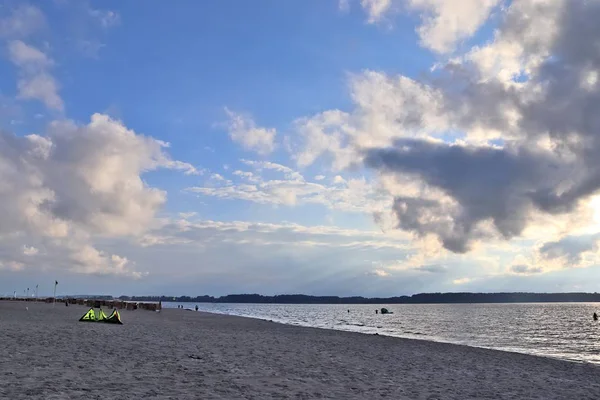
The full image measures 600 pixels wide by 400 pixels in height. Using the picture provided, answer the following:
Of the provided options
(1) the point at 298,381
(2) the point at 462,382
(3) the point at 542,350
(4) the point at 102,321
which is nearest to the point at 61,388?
(1) the point at 298,381

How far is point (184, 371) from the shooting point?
16.9m

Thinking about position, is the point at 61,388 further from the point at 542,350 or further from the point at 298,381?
the point at 542,350

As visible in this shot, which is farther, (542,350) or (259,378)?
(542,350)

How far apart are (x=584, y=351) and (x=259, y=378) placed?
39366 millimetres

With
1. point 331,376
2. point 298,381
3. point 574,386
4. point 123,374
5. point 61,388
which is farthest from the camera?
point 574,386

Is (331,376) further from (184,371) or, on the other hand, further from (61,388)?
(61,388)

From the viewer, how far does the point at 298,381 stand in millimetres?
16375

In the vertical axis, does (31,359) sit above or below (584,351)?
above

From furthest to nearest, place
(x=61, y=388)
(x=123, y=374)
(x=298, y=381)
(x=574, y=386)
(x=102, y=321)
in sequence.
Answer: (x=102, y=321)
(x=574, y=386)
(x=298, y=381)
(x=123, y=374)
(x=61, y=388)

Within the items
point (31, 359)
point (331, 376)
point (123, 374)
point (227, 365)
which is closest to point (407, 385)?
point (331, 376)

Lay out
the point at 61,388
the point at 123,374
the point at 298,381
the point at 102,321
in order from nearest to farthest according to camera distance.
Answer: the point at 61,388
the point at 123,374
the point at 298,381
the point at 102,321

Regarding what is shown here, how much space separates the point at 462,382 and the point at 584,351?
3261cm

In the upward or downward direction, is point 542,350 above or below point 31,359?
below

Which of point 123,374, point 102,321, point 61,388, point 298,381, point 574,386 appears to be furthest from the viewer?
point 102,321
